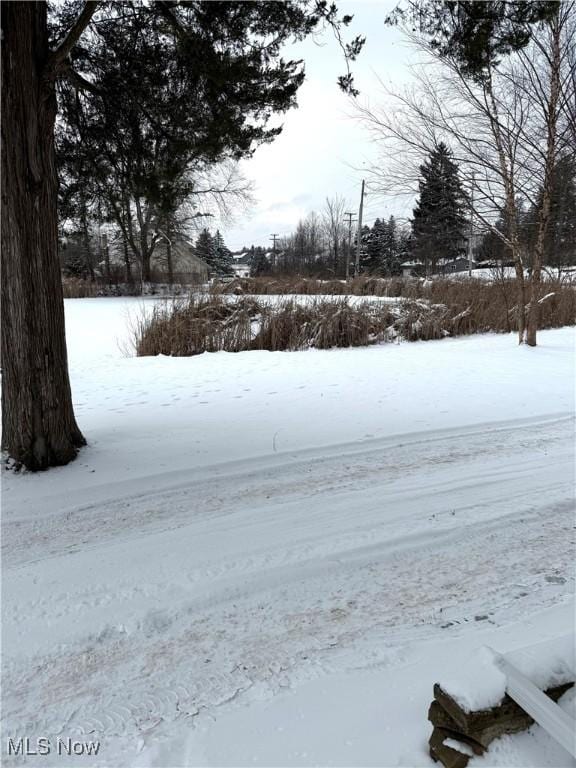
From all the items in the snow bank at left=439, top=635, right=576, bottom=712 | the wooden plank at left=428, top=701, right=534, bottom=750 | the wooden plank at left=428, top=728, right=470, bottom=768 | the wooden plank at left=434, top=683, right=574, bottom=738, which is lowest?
the wooden plank at left=428, top=728, right=470, bottom=768

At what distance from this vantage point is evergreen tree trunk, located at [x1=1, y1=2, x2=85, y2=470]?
10.7ft

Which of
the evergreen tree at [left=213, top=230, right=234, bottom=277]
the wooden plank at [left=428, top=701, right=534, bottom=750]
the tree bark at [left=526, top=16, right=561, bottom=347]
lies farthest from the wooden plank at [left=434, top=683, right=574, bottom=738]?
the evergreen tree at [left=213, top=230, right=234, bottom=277]

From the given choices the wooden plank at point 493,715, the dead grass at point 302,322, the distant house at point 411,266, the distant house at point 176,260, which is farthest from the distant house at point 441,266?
the wooden plank at point 493,715

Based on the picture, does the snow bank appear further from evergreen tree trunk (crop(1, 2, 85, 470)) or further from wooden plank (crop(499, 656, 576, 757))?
evergreen tree trunk (crop(1, 2, 85, 470))

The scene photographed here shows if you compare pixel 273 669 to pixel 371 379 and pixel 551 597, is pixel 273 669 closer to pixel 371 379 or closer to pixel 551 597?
pixel 551 597

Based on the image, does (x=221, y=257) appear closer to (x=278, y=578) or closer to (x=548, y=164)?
(x=548, y=164)

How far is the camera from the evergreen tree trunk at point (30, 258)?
10.7ft

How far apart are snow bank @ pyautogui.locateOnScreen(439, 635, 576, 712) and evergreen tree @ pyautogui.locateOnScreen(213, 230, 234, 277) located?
49.8 m

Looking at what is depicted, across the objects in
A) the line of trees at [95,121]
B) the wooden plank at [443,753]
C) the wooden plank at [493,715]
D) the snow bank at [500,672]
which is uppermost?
the line of trees at [95,121]

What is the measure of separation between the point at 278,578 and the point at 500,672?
120cm
